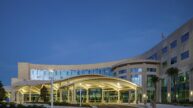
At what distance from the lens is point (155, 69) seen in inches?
3757

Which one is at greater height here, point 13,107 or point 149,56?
point 149,56

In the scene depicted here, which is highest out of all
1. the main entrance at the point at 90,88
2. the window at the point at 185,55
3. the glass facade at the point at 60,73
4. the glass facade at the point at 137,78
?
the window at the point at 185,55

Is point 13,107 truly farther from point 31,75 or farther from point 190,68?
point 31,75

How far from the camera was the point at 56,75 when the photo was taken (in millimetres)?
122500

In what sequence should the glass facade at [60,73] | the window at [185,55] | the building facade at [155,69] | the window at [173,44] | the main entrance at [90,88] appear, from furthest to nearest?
the glass facade at [60,73] → the window at [173,44] → the main entrance at [90,88] → the window at [185,55] → the building facade at [155,69]

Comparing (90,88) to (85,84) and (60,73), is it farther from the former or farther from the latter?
(60,73)

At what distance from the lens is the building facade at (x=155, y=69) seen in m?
71.4

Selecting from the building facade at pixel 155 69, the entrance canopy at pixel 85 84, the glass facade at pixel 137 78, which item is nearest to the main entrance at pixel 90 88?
the entrance canopy at pixel 85 84

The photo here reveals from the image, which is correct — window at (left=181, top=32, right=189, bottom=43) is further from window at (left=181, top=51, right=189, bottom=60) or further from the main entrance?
the main entrance

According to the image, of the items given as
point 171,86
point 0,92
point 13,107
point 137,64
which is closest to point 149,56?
point 137,64

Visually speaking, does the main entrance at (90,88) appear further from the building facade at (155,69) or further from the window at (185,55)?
the window at (185,55)

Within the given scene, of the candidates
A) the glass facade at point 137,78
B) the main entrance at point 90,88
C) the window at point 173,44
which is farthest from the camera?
the glass facade at point 137,78

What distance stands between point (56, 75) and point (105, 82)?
51.0 metres

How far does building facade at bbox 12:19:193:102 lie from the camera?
234 ft
